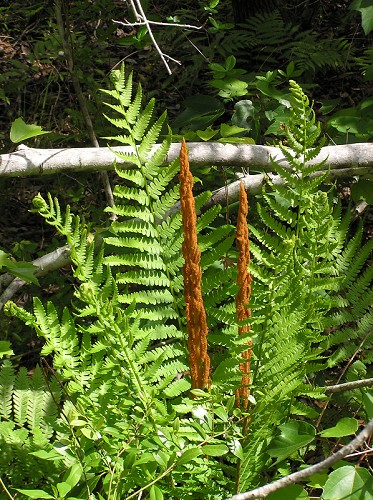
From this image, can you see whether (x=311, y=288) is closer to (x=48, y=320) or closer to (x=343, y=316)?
(x=343, y=316)

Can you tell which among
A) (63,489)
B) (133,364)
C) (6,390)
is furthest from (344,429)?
(6,390)

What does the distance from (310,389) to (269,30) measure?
2.99m

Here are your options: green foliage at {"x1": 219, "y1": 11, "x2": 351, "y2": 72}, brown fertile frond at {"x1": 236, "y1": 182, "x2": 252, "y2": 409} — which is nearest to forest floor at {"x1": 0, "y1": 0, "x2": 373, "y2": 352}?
green foliage at {"x1": 219, "y1": 11, "x2": 351, "y2": 72}

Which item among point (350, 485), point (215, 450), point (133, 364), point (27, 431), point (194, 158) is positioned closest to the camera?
point (350, 485)

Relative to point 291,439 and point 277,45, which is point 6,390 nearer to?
point 291,439

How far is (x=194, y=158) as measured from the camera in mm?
2646

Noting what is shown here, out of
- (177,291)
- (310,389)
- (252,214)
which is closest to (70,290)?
(252,214)

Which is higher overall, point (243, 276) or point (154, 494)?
point (243, 276)

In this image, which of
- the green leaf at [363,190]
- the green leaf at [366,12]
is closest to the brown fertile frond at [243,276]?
the green leaf at [363,190]

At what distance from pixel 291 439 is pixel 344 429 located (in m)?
0.15

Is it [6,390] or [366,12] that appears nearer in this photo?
[6,390]

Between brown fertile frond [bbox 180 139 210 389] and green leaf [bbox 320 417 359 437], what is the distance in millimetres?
329

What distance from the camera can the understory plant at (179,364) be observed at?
1677 mm

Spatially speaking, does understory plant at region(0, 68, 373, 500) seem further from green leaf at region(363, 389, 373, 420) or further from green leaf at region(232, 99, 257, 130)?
green leaf at region(232, 99, 257, 130)
